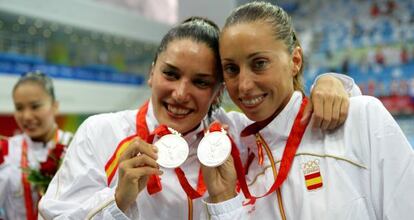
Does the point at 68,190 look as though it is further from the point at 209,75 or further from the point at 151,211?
the point at 209,75

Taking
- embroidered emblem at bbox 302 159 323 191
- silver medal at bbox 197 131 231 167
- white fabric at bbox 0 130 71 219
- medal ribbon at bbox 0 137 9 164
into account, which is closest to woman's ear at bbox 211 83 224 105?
silver medal at bbox 197 131 231 167

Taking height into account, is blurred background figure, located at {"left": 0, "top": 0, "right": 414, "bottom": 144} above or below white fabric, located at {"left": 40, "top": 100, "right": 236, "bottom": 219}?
above

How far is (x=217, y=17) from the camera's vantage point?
3.82 meters

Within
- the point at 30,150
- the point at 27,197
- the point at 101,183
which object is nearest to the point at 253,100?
the point at 101,183

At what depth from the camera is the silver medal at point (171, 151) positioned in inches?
56.8

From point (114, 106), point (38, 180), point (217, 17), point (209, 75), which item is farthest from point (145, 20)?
point (209, 75)

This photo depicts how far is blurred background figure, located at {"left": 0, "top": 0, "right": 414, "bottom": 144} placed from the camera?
9.85 m

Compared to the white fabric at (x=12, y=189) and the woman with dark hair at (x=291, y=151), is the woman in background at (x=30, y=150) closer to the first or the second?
the white fabric at (x=12, y=189)

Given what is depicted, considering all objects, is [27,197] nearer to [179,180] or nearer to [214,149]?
[179,180]

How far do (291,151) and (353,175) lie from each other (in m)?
0.22

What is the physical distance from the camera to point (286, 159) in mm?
1507

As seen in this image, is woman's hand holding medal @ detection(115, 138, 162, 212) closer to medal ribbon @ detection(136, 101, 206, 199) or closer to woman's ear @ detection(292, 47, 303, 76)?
medal ribbon @ detection(136, 101, 206, 199)

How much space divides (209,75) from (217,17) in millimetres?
2289

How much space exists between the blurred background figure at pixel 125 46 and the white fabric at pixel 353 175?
26.8 feet
